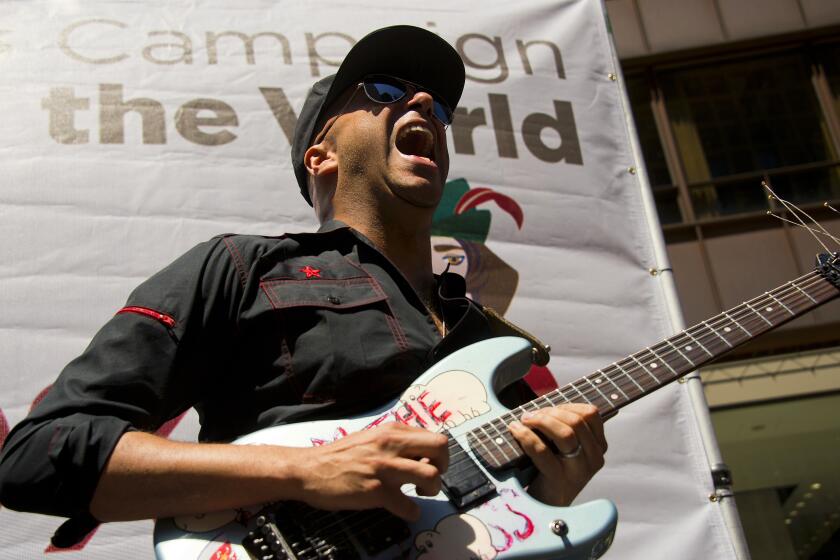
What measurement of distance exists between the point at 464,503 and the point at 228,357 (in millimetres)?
550

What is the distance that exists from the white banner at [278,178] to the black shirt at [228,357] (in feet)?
3.43

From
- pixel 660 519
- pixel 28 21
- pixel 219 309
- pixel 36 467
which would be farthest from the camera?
pixel 28 21

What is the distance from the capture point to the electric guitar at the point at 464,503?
1.32 meters

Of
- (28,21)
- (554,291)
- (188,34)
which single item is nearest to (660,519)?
(554,291)

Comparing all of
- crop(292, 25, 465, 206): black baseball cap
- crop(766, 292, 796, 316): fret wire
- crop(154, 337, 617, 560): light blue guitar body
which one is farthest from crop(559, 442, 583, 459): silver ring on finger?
crop(292, 25, 465, 206): black baseball cap

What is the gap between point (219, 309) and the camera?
163cm

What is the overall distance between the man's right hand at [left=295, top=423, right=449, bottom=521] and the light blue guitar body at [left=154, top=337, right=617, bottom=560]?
0.06 m

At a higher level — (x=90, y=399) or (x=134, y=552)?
(x=90, y=399)

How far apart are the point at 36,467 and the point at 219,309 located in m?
0.45

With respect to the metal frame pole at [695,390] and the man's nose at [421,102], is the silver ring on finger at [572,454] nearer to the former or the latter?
the man's nose at [421,102]

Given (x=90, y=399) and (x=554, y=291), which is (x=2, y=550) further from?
(x=554, y=291)

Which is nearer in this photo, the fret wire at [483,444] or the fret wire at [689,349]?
the fret wire at [483,444]

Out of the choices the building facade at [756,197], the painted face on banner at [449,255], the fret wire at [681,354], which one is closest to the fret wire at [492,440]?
the fret wire at [681,354]

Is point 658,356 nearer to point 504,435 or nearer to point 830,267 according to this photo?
point 504,435
